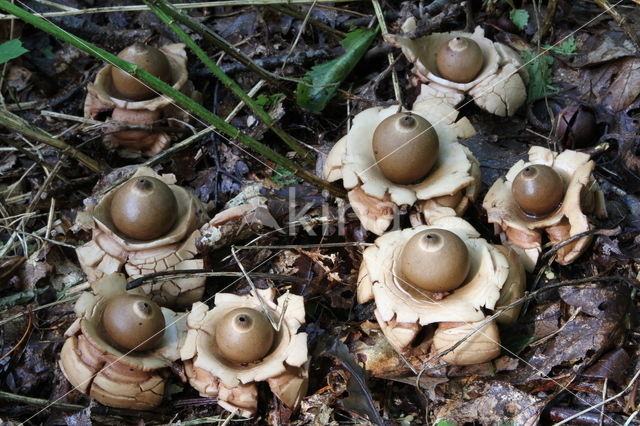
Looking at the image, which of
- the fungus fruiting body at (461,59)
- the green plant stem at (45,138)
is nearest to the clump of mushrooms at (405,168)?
the fungus fruiting body at (461,59)

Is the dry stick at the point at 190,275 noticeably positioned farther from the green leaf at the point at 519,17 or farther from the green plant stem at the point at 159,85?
the green leaf at the point at 519,17

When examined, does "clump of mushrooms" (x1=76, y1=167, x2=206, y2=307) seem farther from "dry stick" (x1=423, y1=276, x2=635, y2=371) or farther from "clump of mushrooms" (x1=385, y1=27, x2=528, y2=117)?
"clump of mushrooms" (x1=385, y1=27, x2=528, y2=117)

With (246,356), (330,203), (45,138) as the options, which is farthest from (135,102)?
(246,356)

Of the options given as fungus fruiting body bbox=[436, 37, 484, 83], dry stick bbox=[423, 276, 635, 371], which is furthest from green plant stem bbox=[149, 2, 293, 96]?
dry stick bbox=[423, 276, 635, 371]

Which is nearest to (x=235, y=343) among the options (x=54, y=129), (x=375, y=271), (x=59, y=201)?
(x=375, y=271)

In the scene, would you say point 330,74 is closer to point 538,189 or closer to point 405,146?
point 405,146

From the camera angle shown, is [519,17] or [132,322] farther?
[519,17]
